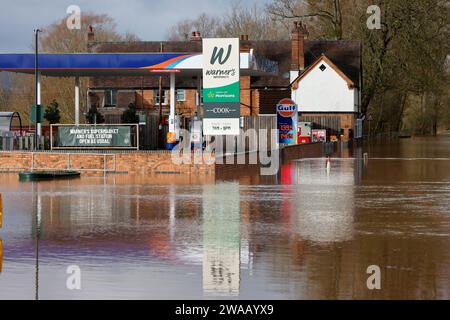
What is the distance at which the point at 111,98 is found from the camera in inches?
3108

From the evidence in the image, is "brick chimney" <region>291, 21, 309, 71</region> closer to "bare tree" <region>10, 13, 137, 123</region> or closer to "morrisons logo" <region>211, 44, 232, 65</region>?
"bare tree" <region>10, 13, 137, 123</region>

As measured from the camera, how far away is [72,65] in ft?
155

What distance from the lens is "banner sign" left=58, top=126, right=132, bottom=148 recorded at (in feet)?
138

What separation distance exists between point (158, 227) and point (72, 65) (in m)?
29.0

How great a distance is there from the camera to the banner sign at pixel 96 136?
42031 millimetres

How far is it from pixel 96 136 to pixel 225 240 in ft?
83.3

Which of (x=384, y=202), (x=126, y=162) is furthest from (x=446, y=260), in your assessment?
(x=126, y=162)

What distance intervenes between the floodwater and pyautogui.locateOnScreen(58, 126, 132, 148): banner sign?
10.7 metres

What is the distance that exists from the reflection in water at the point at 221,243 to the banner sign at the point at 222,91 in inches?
455

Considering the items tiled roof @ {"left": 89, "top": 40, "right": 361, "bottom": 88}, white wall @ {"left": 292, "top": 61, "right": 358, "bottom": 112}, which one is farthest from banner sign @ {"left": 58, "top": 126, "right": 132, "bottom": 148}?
tiled roof @ {"left": 89, "top": 40, "right": 361, "bottom": 88}

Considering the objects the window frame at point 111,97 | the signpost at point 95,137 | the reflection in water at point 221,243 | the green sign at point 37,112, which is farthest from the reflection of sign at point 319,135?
the reflection in water at point 221,243

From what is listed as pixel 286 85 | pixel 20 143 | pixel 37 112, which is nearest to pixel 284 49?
pixel 286 85

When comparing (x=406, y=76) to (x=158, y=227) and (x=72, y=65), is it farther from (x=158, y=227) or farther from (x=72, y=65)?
(x=158, y=227)

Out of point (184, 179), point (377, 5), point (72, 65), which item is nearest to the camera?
point (184, 179)
